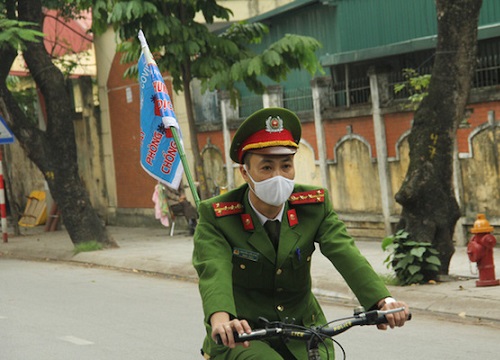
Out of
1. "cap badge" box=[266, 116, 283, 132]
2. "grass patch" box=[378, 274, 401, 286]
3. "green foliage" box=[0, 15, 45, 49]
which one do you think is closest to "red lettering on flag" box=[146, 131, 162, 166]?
"cap badge" box=[266, 116, 283, 132]

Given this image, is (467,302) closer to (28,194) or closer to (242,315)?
(242,315)

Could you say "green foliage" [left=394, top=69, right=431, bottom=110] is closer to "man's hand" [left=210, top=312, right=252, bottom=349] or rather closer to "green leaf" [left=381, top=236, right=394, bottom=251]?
"green leaf" [left=381, top=236, right=394, bottom=251]

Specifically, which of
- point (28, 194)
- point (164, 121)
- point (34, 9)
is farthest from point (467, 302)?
point (28, 194)

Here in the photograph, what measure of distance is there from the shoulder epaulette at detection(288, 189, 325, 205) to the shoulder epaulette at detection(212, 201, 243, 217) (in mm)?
251

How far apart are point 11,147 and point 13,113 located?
35.7ft

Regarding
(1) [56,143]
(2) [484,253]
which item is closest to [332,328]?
(2) [484,253]

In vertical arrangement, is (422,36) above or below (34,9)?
below

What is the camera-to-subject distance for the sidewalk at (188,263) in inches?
419

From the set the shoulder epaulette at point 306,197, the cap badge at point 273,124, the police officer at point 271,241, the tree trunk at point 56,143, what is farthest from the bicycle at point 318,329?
the tree trunk at point 56,143

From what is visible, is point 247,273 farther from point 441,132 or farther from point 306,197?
point 441,132

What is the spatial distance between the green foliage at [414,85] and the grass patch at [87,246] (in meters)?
6.53

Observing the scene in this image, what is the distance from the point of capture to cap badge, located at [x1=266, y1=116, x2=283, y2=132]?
15.0 feet

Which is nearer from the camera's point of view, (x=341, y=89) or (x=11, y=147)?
(x=341, y=89)

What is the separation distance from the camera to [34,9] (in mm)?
19281
